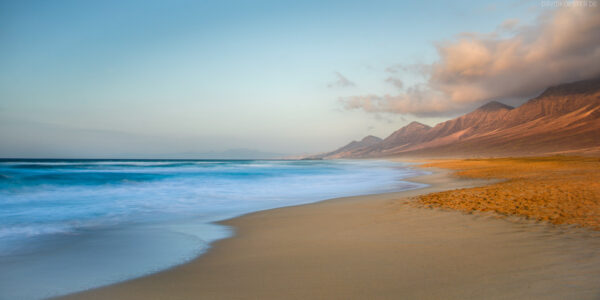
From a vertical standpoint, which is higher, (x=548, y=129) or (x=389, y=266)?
(x=548, y=129)

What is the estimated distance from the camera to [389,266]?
3.44 metres

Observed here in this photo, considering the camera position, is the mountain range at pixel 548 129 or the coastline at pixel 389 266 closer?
the coastline at pixel 389 266

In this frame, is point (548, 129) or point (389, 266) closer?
point (389, 266)

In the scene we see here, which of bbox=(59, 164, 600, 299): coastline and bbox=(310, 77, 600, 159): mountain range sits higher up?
bbox=(310, 77, 600, 159): mountain range

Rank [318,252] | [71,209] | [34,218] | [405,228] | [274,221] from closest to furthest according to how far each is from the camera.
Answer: [318,252] → [405,228] → [274,221] → [34,218] → [71,209]

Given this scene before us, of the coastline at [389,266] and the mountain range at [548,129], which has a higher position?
the mountain range at [548,129]

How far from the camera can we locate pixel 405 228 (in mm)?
5352

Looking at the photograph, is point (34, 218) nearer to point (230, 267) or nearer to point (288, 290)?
point (230, 267)

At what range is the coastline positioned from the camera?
2.80 m

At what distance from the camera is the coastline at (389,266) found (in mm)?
2803

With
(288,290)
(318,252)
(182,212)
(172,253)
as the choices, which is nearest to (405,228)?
(318,252)

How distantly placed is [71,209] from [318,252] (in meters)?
9.57

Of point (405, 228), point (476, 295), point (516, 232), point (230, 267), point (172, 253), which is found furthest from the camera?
point (405, 228)

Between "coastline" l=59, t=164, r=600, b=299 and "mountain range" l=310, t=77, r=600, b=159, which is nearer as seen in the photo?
"coastline" l=59, t=164, r=600, b=299
